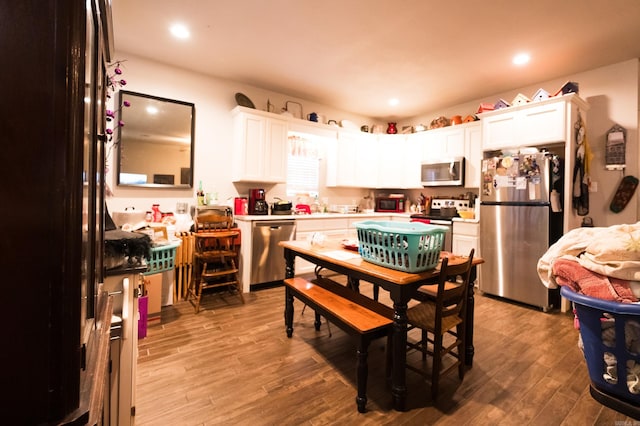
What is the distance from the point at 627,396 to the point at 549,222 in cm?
207

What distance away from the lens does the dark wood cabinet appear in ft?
1.41

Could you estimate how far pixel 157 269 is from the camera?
2.31 metres

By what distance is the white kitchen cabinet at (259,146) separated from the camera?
3713mm

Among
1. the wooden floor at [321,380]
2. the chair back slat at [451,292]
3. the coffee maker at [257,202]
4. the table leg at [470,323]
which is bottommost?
the wooden floor at [321,380]

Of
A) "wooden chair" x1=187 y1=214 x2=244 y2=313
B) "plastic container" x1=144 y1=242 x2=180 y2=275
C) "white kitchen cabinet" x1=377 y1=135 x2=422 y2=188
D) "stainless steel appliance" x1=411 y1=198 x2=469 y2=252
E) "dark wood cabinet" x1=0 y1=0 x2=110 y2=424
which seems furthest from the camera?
"white kitchen cabinet" x1=377 y1=135 x2=422 y2=188

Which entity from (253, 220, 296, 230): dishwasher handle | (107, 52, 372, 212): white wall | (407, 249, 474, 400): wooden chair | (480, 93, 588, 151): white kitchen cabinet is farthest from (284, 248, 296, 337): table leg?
(480, 93, 588, 151): white kitchen cabinet

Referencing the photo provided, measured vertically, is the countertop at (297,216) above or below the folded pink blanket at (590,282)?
above

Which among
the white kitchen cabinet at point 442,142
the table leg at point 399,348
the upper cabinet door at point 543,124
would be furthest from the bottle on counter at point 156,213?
the upper cabinet door at point 543,124

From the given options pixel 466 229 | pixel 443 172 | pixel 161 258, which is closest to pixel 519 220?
pixel 466 229

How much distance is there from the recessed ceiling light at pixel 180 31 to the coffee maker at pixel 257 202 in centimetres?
185

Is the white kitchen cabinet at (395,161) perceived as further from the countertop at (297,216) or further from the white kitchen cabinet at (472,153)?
the white kitchen cabinet at (472,153)

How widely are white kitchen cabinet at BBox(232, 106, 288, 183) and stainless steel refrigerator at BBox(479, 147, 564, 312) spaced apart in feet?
8.85

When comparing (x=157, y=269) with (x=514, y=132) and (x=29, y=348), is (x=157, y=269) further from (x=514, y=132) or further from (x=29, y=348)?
(x=514, y=132)

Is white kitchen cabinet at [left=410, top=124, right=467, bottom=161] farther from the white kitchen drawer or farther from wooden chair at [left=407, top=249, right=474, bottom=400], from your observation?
wooden chair at [left=407, top=249, right=474, bottom=400]
